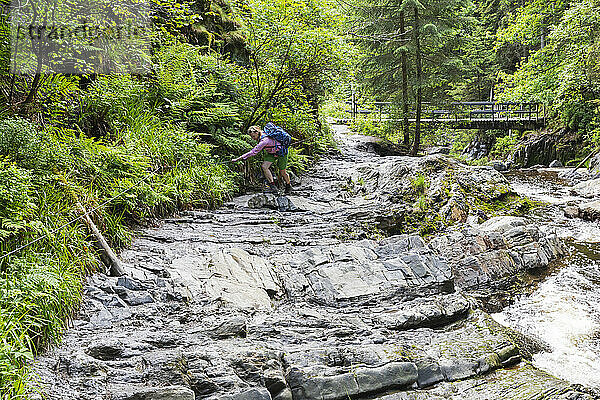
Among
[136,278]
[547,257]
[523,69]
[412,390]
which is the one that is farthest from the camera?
[523,69]

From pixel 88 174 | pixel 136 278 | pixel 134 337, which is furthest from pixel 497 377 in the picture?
pixel 88 174

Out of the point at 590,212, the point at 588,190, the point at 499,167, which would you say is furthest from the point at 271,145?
the point at 499,167

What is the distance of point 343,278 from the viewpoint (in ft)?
18.5

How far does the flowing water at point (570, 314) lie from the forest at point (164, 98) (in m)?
5.12

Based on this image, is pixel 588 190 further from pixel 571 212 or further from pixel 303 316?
pixel 303 316

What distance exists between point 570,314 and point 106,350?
18.6 feet

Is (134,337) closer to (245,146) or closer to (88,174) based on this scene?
(88,174)

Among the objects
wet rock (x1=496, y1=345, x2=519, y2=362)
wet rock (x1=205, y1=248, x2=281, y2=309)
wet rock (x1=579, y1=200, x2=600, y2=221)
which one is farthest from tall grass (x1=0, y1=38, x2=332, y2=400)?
wet rock (x1=579, y1=200, x2=600, y2=221)

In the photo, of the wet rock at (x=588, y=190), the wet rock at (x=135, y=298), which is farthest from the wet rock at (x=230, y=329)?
the wet rock at (x=588, y=190)

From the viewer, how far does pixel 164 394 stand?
3.16 metres

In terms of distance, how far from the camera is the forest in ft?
13.4

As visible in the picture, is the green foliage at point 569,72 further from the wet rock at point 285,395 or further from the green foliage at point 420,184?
the wet rock at point 285,395

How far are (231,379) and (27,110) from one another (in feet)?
15.9

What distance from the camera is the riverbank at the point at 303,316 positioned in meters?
3.45
